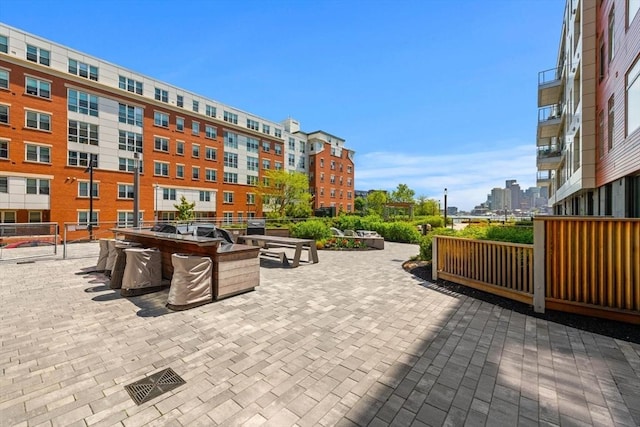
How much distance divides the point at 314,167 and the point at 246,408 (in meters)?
51.6

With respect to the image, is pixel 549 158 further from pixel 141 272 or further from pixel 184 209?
pixel 184 209

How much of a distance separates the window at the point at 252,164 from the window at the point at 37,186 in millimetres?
22133

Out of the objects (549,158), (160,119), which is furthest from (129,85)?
(549,158)

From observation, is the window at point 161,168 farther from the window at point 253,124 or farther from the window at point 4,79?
the window at point 253,124

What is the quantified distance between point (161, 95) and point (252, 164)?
559 inches

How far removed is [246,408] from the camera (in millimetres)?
2660

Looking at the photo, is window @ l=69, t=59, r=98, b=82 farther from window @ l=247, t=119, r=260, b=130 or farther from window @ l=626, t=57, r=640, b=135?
window @ l=626, t=57, r=640, b=135

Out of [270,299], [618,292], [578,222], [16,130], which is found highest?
[16,130]

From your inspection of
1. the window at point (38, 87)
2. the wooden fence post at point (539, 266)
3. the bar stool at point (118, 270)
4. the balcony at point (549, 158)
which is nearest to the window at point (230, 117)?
the window at point (38, 87)

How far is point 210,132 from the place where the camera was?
3569cm

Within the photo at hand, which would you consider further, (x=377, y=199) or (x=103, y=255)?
(x=377, y=199)

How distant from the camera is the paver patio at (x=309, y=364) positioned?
2.60 m

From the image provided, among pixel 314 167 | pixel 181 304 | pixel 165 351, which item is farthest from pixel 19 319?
pixel 314 167

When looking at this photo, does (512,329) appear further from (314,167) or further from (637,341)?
(314,167)
